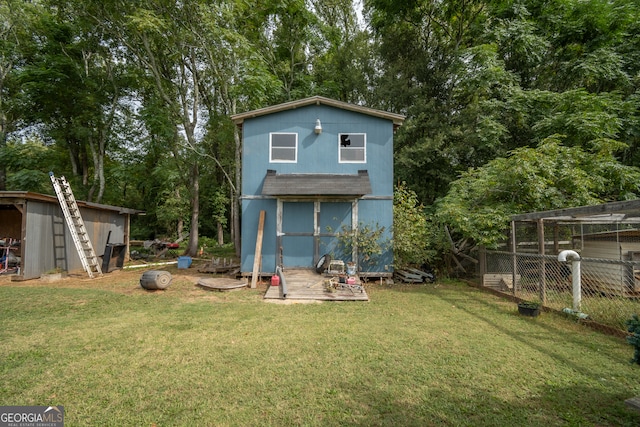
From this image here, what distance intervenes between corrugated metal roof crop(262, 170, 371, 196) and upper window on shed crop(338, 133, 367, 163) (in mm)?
549

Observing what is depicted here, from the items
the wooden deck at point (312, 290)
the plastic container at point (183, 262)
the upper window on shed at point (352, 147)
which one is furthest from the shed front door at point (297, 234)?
the plastic container at point (183, 262)

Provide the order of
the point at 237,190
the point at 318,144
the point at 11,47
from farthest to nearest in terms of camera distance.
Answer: the point at 11,47
the point at 237,190
the point at 318,144

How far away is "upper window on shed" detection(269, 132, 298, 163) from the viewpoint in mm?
10461

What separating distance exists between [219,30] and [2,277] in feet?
41.2

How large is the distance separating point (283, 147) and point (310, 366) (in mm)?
7932

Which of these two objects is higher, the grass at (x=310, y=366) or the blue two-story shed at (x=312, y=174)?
the blue two-story shed at (x=312, y=174)

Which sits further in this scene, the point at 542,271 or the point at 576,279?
the point at 542,271

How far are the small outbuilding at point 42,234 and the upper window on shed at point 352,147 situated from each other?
9800 millimetres

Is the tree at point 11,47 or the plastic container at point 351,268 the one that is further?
the tree at point 11,47

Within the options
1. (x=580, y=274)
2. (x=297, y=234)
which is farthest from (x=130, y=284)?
(x=580, y=274)

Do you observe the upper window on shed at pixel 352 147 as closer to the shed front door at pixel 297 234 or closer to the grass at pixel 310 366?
the shed front door at pixel 297 234

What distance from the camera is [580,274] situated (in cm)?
625

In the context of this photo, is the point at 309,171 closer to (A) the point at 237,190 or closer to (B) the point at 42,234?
(A) the point at 237,190

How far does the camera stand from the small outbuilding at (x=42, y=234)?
9.66 meters
